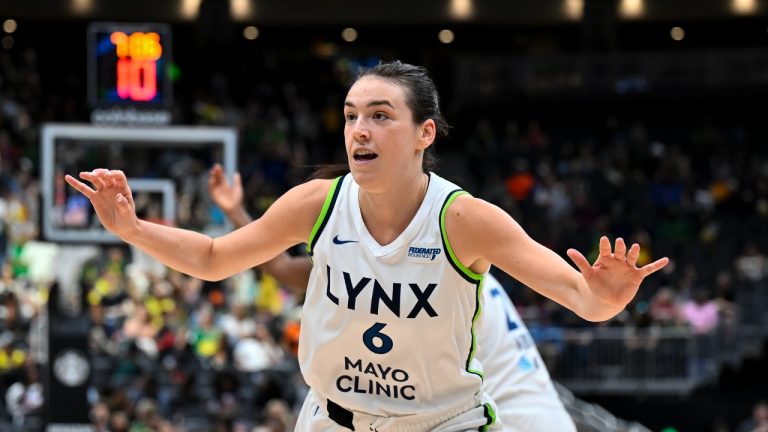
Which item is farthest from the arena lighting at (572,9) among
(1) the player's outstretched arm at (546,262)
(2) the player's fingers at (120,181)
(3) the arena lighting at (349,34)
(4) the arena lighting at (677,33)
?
(2) the player's fingers at (120,181)

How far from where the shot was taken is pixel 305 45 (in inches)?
1244

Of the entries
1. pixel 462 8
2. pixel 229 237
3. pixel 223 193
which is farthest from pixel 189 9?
pixel 229 237

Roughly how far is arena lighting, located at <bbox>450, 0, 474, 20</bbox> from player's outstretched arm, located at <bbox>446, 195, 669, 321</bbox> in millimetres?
26775

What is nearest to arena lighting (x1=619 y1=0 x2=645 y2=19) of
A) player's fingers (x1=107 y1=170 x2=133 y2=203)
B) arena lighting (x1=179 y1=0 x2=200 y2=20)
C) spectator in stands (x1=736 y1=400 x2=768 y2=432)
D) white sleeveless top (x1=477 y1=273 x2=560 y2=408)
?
arena lighting (x1=179 y1=0 x2=200 y2=20)

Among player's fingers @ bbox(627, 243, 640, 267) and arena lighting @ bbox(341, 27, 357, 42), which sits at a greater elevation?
arena lighting @ bbox(341, 27, 357, 42)

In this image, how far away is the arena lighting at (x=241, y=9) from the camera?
30125 mm

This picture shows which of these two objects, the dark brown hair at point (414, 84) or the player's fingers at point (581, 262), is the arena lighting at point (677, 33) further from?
the player's fingers at point (581, 262)

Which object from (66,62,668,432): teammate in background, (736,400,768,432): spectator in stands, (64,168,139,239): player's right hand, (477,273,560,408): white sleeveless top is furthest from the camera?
(736,400,768,432): spectator in stands

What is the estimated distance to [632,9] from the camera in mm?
31031

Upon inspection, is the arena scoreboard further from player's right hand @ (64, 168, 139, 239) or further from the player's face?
the player's face

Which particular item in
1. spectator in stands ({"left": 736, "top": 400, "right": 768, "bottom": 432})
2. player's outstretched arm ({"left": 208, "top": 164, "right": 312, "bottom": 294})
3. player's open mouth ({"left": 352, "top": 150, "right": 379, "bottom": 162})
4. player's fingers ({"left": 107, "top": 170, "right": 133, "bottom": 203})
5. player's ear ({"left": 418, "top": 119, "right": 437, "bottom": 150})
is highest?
player's ear ({"left": 418, "top": 119, "right": 437, "bottom": 150})

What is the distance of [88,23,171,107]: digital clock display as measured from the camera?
38.9 ft

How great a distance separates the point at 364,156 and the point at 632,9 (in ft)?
89.4

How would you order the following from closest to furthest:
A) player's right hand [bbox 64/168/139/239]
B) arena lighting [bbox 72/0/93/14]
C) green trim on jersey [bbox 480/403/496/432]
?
player's right hand [bbox 64/168/139/239], green trim on jersey [bbox 480/403/496/432], arena lighting [bbox 72/0/93/14]
